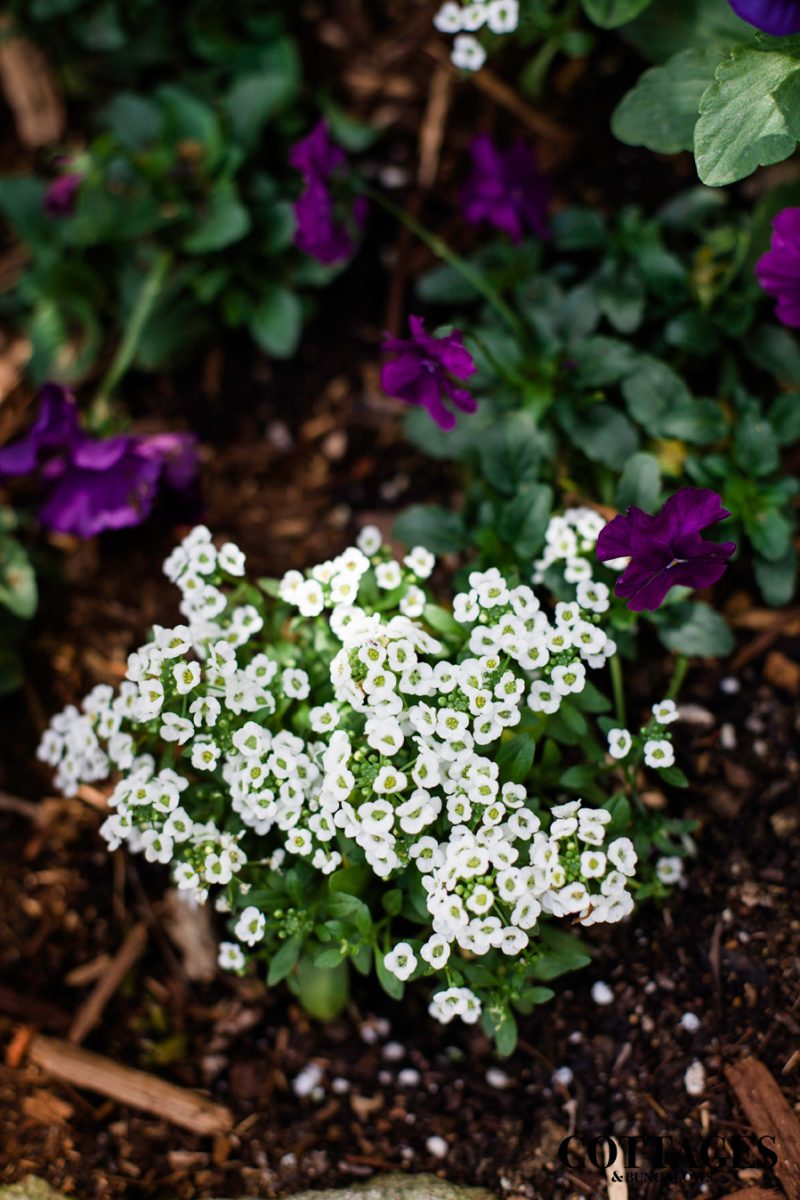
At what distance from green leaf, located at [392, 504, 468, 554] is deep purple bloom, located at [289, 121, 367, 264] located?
0.71 meters

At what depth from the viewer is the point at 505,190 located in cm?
267

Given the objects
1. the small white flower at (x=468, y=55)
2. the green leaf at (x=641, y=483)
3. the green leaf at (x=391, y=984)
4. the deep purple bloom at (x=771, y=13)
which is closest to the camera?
the deep purple bloom at (x=771, y=13)

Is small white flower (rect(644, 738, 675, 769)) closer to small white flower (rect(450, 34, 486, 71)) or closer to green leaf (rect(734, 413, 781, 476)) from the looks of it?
green leaf (rect(734, 413, 781, 476))

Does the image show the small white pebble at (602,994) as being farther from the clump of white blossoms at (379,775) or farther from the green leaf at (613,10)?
the green leaf at (613,10)

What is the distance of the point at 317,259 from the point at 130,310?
616 millimetres

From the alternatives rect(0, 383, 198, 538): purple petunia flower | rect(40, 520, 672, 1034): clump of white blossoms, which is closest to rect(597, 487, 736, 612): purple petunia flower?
rect(40, 520, 672, 1034): clump of white blossoms

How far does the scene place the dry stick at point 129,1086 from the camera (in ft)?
7.26

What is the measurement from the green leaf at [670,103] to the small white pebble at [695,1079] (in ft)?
5.96

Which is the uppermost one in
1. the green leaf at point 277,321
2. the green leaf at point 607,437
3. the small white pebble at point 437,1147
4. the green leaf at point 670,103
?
the green leaf at point 670,103

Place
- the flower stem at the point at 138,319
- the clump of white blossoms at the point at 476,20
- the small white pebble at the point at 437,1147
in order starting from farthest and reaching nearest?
the flower stem at the point at 138,319 < the clump of white blossoms at the point at 476,20 < the small white pebble at the point at 437,1147

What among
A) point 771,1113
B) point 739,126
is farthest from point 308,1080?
point 739,126

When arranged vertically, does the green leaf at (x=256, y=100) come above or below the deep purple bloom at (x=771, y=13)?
below

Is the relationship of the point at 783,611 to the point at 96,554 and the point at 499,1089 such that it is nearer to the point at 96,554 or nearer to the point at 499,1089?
the point at 499,1089

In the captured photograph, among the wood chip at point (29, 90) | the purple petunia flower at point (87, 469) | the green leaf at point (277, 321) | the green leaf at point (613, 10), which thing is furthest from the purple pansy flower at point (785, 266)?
the wood chip at point (29, 90)
